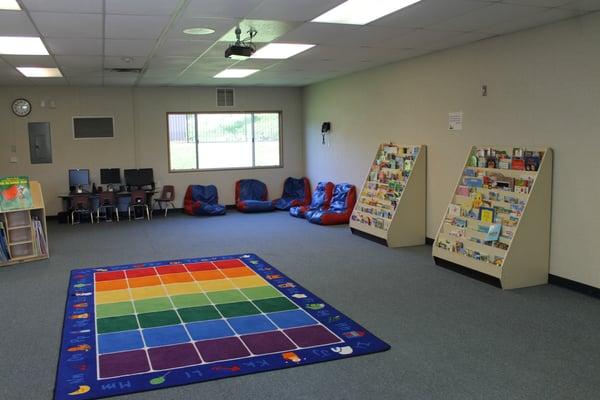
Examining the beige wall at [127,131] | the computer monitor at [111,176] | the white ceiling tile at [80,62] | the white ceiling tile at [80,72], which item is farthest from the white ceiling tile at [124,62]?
the computer monitor at [111,176]

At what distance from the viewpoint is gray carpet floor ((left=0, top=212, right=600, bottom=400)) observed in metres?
3.30

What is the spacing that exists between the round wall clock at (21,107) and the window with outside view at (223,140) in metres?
2.61

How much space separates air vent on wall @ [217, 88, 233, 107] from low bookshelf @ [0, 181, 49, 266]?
5033mm

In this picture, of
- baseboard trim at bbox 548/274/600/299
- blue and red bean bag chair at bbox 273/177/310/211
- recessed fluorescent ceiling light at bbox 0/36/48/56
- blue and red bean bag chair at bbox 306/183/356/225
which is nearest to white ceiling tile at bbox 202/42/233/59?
recessed fluorescent ceiling light at bbox 0/36/48/56

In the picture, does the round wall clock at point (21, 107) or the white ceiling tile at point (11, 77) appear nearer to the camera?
the white ceiling tile at point (11, 77)

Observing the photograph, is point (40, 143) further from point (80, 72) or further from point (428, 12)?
point (428, 12)

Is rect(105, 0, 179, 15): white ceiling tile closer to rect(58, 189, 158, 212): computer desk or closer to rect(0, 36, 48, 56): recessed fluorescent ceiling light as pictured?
rect(0, 36, 48, 56): recessed fluorescent ceiling light

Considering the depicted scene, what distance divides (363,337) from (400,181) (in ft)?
12.8

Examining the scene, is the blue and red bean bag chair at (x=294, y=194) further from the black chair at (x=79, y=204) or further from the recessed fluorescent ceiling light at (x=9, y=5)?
the recessed fluorescent ceiling light at (x=9, y=5)

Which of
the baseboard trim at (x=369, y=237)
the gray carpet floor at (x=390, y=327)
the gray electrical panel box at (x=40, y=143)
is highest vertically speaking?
the gray electrical panel box at (x=40, y=143)

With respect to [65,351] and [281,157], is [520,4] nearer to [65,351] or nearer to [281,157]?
[65,351]

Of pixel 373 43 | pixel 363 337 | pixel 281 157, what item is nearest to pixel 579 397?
pixel 363 337

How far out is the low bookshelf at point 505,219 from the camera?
5.34 metres

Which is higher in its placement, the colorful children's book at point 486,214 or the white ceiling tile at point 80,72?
the white ceiling tile at point 80,72
